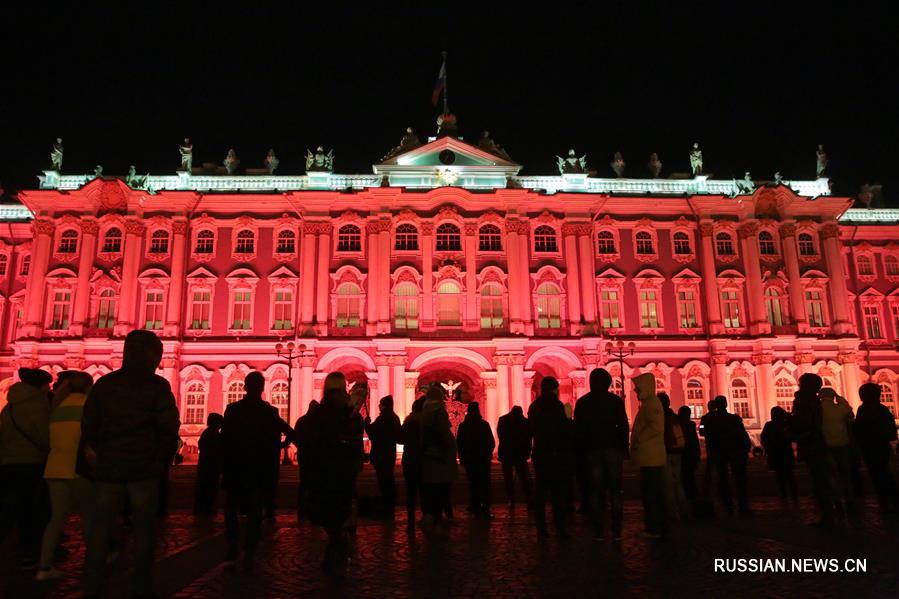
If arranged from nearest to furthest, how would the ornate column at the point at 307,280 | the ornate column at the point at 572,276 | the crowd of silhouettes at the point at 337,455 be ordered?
the crowd of silhouettes at the point at 337,455, the ornate column at the point at 307,280, the ornate column at the point at 572,276

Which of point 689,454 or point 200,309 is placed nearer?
point 689,454

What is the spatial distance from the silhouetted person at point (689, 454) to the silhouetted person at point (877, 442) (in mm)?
2690

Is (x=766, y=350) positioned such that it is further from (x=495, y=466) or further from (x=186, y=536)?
(x=186, y=536)

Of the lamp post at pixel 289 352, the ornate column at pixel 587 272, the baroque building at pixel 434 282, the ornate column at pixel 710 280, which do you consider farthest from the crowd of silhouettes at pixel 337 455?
the ornate column at pixel 710 280

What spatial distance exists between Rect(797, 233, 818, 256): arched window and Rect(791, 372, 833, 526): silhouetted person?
33017 millimetres

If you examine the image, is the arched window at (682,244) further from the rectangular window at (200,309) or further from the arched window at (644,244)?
the rectangular window at (200,309)

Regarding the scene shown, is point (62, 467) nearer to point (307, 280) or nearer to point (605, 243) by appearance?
point (307, 280)

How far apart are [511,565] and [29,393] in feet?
18.6

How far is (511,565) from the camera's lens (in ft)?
25.2

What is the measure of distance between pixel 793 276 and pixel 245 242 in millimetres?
29934

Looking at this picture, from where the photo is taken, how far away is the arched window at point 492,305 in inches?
1430

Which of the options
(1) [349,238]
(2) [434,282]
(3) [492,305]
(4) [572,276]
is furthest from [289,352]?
(4) [572,276]

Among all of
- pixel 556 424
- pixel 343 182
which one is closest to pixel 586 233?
pixel 343 182

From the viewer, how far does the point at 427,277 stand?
3656 centimetres
